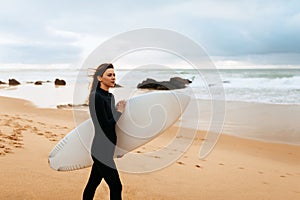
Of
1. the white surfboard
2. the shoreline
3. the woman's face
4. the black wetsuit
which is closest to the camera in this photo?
the black wetsuit

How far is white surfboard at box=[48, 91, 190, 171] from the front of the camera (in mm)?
3227

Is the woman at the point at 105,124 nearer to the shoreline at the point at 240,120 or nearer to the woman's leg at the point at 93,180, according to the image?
the woman's leg at the point at 93,180

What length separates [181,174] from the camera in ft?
15.2

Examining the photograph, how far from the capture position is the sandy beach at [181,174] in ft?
12.3

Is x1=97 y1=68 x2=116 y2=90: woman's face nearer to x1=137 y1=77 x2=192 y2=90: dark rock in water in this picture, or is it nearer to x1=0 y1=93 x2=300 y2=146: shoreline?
x1=0 y1=93 x2=300 y2=146: shoreline

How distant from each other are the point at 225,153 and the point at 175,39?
3428mm

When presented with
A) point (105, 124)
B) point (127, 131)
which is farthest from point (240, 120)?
point (105, 124)

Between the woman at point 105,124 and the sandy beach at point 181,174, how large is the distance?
3.29ft

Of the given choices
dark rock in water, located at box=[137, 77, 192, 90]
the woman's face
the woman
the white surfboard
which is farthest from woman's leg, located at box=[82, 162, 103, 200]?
dark rock in water, located at box=[137, 77, 192, 90]

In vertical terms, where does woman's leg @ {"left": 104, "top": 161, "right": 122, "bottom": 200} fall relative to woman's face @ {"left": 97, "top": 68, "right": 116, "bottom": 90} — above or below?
below

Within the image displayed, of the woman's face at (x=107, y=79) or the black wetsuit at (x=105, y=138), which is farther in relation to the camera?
the woman's face at (x=107, y=79)

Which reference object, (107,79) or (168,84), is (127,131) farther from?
(168,84)

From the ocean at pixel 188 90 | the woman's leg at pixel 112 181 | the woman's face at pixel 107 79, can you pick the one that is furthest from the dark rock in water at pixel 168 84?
the woman's leg at pixel 112 181

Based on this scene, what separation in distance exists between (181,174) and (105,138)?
7.20ft
